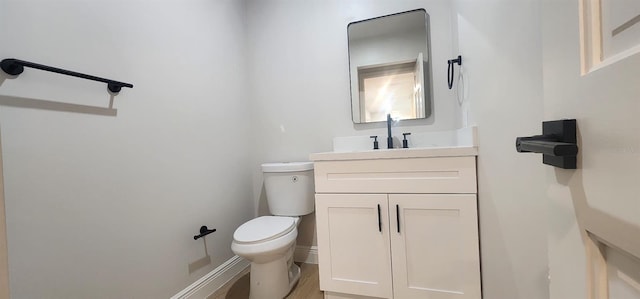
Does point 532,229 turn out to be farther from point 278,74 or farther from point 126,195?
point 278,74

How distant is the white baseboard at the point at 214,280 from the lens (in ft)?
4.73

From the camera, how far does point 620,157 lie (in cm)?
26

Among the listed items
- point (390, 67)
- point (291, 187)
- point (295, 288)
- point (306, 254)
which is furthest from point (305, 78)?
point (295, 288)

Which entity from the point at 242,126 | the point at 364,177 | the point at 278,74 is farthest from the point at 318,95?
the point at 364,177

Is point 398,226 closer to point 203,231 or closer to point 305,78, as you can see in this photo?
point 203,231

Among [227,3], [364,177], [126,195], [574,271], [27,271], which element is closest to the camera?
[574,271]

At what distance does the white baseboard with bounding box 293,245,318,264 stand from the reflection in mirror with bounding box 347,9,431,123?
3.46ft

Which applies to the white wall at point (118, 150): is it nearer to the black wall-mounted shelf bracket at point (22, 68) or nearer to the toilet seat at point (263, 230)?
the black wall-mounted shelf bracket at point (22, 68)

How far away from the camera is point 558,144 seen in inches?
12.4

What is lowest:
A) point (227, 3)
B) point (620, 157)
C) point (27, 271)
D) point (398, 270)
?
point (398, 270)

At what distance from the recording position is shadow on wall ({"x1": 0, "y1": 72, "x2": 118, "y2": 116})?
33.3 inches

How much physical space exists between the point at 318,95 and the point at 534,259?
1539mm

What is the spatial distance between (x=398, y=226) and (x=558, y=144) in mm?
1023

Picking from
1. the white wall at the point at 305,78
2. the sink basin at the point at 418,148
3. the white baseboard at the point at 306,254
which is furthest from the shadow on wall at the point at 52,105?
the white baseboard at the point at 306,254
